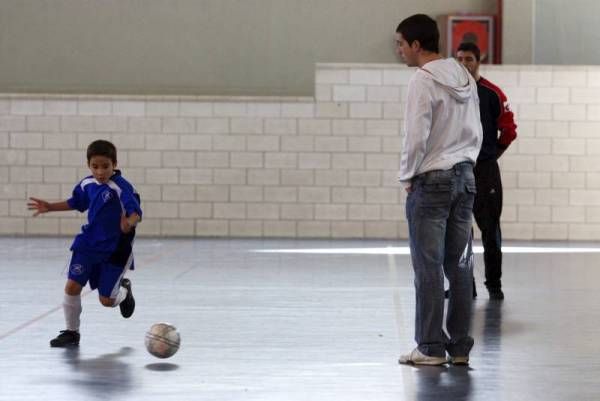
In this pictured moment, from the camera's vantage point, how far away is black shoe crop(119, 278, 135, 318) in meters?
7.46

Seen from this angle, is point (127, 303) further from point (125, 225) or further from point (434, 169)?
point (434, 169)

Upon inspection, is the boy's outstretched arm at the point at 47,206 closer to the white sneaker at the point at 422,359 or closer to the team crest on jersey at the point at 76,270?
the team crest on jersey at the point at 76,270

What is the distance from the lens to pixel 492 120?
8.92 m

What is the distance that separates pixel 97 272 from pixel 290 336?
4.16ft

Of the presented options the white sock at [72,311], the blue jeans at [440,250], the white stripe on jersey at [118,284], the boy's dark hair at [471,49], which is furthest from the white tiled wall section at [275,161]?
the blue jeans at [440,250]

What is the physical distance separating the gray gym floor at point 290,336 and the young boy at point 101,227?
34cm

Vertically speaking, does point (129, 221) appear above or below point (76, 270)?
above

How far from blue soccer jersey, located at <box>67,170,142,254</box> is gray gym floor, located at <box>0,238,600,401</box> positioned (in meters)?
0.56

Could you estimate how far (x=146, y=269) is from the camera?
11.8 meters

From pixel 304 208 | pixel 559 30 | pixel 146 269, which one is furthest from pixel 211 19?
pixel 146 269

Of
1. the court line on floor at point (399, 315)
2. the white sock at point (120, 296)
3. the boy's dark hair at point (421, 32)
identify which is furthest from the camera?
the white sock at point (120, 296)

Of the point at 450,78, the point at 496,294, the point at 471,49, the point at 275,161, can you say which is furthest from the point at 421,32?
the point at 275,161

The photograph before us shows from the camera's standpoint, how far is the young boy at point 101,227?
6871 mm

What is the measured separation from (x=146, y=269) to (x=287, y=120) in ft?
21.3
